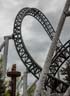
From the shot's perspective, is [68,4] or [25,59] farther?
[25,59]

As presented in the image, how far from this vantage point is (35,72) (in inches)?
1114

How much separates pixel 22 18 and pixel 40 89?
17.5m

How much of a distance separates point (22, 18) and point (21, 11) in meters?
0.92

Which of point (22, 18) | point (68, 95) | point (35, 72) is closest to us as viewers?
point (68, 95)

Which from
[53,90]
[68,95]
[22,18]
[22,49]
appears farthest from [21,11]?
[68,95]

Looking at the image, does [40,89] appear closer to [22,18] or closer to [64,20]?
[64,20]

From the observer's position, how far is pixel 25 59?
28406 millimetres

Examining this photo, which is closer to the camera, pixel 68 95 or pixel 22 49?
pixel 68 95

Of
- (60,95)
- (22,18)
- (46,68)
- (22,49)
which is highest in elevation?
(22,18)

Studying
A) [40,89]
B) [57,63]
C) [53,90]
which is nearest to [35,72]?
[57,63]

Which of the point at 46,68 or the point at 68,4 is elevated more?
the point at 68,4

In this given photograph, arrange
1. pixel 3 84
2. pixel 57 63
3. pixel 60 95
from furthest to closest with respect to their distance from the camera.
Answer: pixel 57 63 → pixel 3 84 → pixel 60 95

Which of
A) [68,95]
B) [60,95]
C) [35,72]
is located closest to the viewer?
[68,95]

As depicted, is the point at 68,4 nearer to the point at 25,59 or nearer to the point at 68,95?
the point at 68,95
